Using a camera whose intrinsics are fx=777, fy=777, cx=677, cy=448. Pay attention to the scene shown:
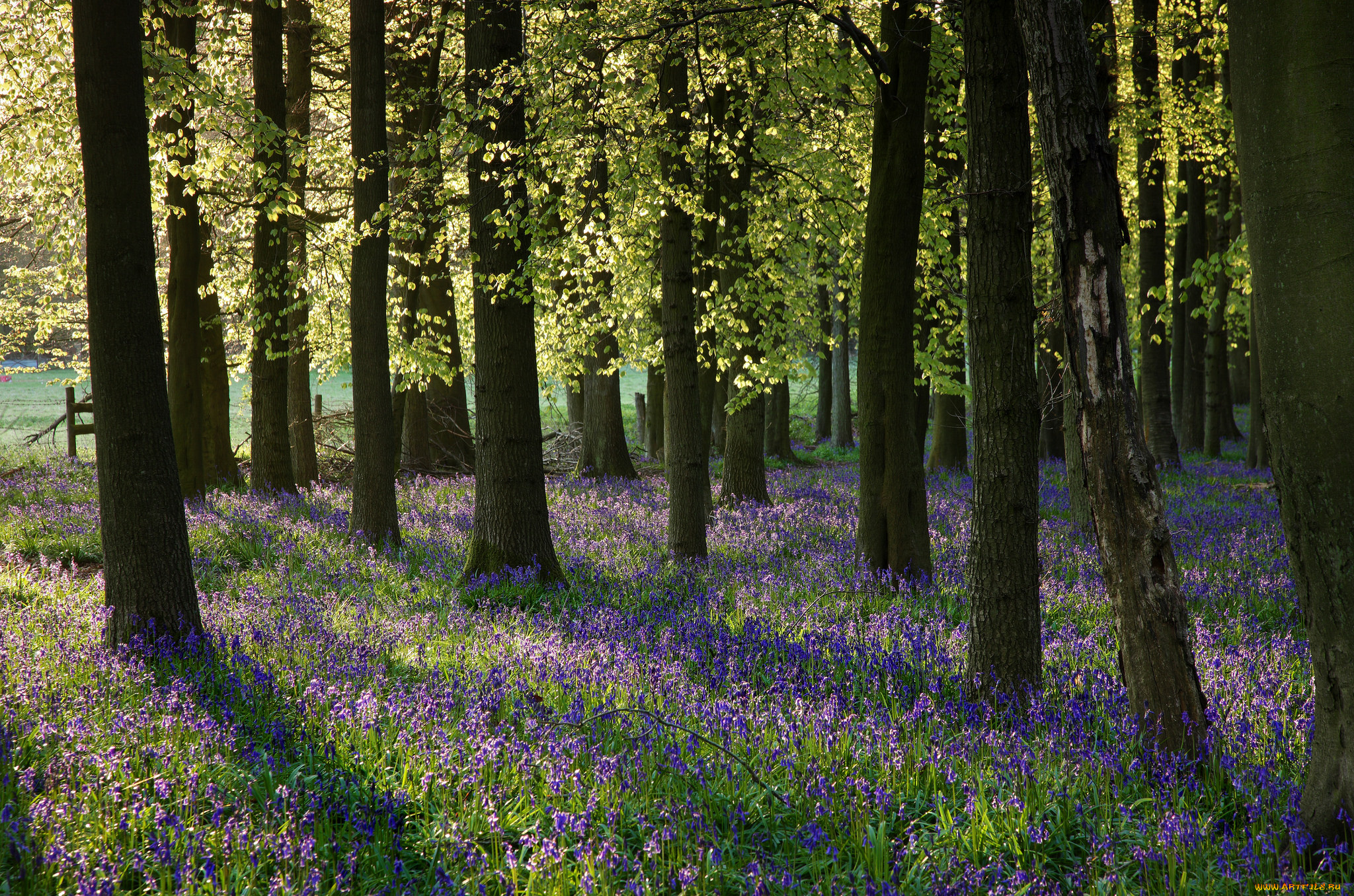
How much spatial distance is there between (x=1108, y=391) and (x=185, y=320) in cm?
1337

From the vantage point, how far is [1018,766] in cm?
366

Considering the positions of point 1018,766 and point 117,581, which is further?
point 117,581

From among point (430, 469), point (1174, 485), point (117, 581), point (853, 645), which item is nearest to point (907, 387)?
point (853, 645)

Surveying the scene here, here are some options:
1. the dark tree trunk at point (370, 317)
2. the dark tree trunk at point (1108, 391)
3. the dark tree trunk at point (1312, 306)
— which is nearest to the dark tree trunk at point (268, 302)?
the dark tree trunk at point (370, 317)

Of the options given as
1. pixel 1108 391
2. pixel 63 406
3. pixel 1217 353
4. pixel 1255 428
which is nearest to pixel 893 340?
pixel 1108 391

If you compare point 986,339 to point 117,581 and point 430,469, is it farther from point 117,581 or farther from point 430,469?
point 430,469

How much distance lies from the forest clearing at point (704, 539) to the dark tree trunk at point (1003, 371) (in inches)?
1.0

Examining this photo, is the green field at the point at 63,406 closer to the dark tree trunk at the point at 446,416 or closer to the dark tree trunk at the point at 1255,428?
the dark tree trunk at the point at 446,416

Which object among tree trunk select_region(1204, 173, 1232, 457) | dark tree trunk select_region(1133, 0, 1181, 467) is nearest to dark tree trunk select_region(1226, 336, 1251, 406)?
tree trunk select_region(1204, 173, 1232, 457)

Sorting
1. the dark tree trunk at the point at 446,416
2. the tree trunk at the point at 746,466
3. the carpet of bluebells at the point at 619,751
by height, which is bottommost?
the carpet of bluebells at the point at 619,751

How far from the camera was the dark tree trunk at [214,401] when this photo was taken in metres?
14.0

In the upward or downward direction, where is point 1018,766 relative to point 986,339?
downward

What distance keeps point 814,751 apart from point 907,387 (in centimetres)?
494

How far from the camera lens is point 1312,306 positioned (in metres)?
2.96
